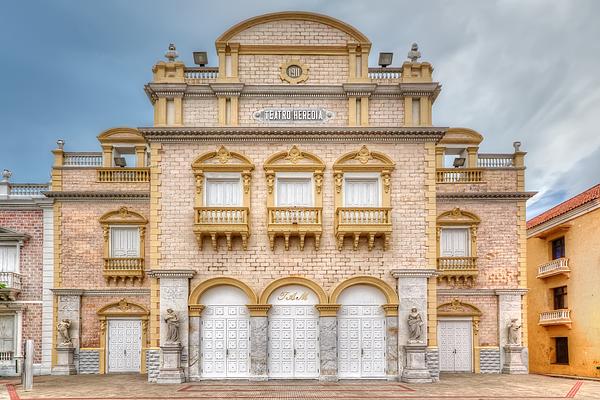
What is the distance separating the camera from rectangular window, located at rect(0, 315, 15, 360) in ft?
89.9

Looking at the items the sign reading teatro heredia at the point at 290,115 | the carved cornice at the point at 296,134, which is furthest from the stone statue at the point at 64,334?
the sign reading teatro heredia at the point at 290,115

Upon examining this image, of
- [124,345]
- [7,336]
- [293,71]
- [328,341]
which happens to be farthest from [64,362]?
[293,71]

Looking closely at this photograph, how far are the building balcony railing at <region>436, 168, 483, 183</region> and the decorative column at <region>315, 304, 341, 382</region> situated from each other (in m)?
9.49

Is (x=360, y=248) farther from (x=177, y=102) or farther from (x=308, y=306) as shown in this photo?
(x=177, y=102)

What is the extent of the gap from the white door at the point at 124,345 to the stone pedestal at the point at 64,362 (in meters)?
1.59

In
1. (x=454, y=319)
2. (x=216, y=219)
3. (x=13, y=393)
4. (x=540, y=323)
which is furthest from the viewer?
(x=540, y=323)

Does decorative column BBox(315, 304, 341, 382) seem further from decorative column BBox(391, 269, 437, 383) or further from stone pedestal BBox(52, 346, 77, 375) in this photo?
stone pedestal BBox(52, 346, 77, 375)

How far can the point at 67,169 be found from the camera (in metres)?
28.0

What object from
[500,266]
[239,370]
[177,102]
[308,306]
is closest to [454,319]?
[500,266]

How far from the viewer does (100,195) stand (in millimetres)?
27609

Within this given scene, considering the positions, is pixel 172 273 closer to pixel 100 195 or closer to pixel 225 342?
pixel 225 342

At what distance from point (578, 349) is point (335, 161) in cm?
1568

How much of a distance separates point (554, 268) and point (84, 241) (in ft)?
74.9

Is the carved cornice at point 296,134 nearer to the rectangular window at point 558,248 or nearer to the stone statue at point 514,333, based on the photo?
the stone statue at point 514,333
